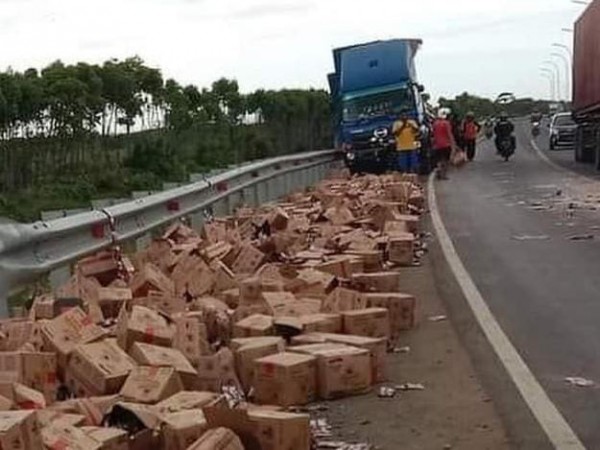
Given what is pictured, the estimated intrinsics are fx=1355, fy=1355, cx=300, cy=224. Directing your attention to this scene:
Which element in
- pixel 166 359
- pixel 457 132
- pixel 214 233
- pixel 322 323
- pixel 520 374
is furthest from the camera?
pixel 457 132

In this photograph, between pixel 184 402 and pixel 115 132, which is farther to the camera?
pixel 115 132

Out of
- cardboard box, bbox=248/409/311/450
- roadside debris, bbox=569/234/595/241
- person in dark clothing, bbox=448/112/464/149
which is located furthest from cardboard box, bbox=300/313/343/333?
person in dark clothing, bbox=448/112/464/149

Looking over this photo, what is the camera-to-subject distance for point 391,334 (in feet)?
30.8

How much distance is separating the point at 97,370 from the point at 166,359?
0.42m

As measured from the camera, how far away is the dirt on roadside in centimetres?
663

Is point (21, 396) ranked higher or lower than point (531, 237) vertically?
higher

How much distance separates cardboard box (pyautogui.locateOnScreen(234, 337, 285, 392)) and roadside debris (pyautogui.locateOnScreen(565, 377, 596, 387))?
5.55ft

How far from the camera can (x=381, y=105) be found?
128ft

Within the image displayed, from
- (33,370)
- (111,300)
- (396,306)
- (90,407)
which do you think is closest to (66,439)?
(90,407)

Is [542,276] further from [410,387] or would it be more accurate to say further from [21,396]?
[21,396]

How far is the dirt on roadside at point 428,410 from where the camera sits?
261 inches

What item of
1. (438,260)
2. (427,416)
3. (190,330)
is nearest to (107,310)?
(190,330)

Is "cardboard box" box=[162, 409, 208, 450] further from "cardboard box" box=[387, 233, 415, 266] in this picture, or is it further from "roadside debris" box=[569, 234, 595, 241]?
"roadside debris" box=[569, 234, 595, 241]

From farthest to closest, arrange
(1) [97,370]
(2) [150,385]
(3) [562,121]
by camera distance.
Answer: (3) [562,121] < (1) [97,370] < (2) [150,385]
